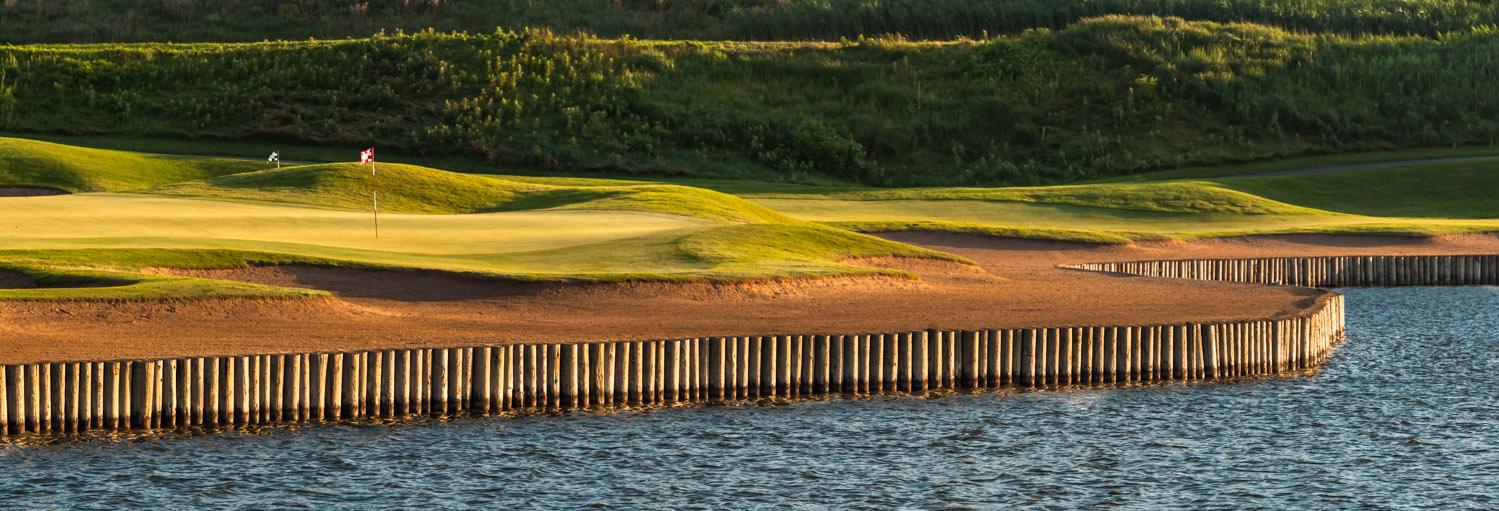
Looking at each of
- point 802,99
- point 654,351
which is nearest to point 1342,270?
point 654,351

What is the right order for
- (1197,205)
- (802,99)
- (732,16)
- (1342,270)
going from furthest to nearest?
(732,16) → (802,99) → (1197,205) → (1342,270)

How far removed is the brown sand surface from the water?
127 inches

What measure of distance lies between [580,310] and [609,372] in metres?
5.12

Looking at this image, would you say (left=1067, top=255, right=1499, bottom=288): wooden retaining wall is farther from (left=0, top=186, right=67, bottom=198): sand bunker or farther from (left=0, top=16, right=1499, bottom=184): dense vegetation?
(left=0, top=186, right=67, bottom=198): sand bunker

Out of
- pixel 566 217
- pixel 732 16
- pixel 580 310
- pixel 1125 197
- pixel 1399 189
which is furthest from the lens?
pixel 732 16

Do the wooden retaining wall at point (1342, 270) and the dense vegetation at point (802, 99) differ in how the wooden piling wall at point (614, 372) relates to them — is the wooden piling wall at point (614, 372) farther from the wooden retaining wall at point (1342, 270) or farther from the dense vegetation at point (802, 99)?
the dense vegetation at point (802, 99)

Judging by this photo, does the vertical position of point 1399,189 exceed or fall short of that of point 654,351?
it exceeds it

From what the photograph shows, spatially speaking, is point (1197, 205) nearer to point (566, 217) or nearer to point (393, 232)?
point (566, 217)

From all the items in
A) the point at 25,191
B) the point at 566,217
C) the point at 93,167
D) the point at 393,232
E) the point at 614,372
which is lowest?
the point at 614,372

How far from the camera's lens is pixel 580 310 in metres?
29.2

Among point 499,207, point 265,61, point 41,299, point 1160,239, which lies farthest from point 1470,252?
point 265,61

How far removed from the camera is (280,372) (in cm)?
2230

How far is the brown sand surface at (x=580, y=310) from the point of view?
25.2 meters

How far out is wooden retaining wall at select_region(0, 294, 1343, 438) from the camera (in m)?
21.5
